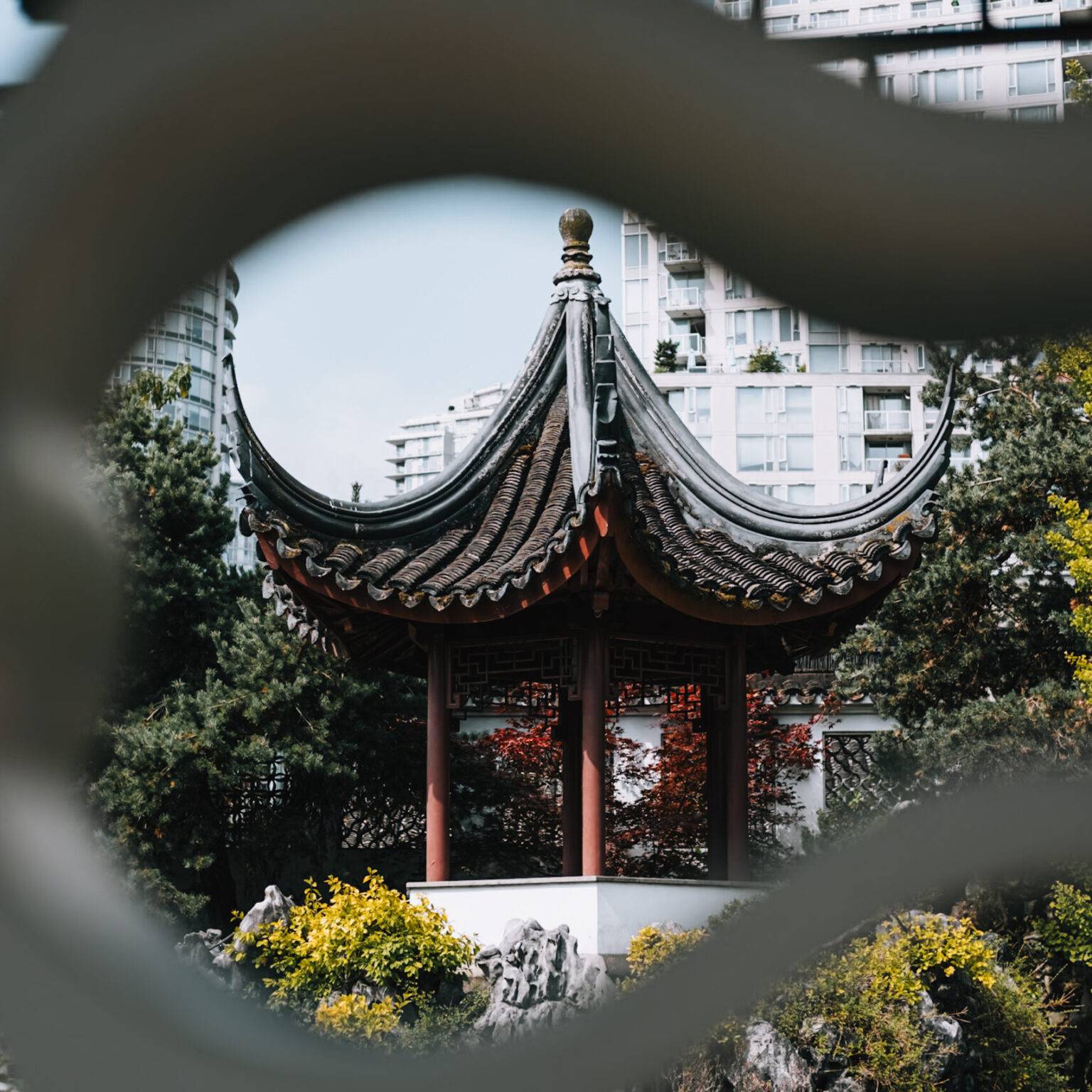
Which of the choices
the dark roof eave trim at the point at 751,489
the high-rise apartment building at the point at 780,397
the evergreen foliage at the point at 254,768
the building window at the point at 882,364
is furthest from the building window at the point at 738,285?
the building window at the point at 882,364

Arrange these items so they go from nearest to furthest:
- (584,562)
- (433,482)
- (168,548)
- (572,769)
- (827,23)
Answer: (827,23)
(584,562)
(433,482)
(572,769)
(168,548)

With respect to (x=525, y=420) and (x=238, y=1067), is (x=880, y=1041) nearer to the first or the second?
(x=525, y=420)

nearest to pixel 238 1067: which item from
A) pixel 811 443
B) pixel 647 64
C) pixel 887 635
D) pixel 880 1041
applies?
pixel 647 64

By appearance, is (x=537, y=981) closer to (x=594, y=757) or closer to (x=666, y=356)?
(x=594, y=757)

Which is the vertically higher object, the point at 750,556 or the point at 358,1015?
the point at 750,556

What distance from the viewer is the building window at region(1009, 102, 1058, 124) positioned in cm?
87

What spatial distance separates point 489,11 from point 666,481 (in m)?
6.88

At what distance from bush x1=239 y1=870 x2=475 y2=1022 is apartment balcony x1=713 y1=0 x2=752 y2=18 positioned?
5.40 meters

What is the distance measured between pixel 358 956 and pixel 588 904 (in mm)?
1115

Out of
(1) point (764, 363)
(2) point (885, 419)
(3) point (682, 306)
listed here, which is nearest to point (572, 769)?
(2) point (885, 419)

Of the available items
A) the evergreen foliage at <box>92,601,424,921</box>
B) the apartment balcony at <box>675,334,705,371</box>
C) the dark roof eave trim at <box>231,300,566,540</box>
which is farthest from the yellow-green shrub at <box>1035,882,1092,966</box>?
the apartment balcony at <box>675,334,705,371</box>

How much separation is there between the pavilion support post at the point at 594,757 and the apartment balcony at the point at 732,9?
244 inches

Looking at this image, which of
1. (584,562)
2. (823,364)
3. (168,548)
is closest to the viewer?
(584,562)

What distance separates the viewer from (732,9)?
905 millimetres
